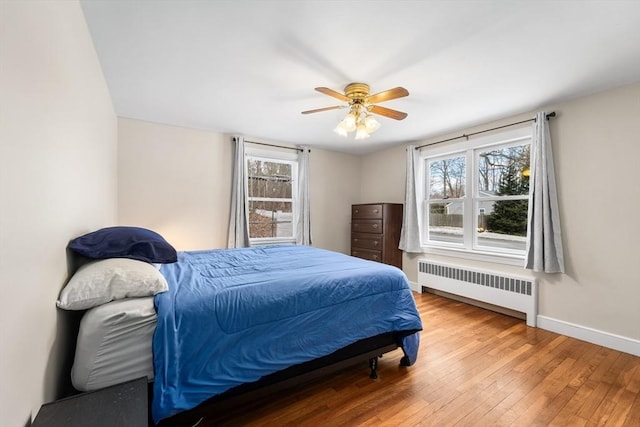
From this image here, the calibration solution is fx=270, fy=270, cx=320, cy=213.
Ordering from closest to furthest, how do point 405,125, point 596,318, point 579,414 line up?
point 579,414 < point 596,318 < point 405,125

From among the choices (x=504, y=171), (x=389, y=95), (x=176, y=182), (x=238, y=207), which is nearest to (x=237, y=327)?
(x=389, y=95)

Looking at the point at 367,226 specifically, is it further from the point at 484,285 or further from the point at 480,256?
the point at 484,285

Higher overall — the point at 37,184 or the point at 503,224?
the point at 37,184

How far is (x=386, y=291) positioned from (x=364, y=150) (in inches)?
133

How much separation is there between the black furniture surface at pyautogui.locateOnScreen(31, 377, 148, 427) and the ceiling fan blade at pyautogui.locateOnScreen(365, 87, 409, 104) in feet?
7.47

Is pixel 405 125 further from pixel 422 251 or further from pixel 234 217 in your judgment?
pixel 234 217

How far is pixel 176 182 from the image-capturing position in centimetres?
359

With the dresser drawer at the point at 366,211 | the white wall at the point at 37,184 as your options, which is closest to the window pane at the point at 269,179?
the dresser drawer at the point at 366,211

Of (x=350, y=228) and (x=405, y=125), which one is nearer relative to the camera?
(x=405, y=125)

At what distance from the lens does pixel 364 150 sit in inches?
192

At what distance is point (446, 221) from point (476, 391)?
2.60 metres

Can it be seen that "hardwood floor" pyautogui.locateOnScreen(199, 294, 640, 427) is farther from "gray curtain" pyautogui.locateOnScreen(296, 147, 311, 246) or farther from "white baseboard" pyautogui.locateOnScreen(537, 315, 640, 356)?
"gray curtain" pyautogui.locateOnScreen(296, 147, 311, 246)

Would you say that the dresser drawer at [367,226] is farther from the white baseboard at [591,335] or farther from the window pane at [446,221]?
the white baseboard at [591,335]

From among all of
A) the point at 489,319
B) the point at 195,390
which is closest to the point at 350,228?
the point at 489,319
